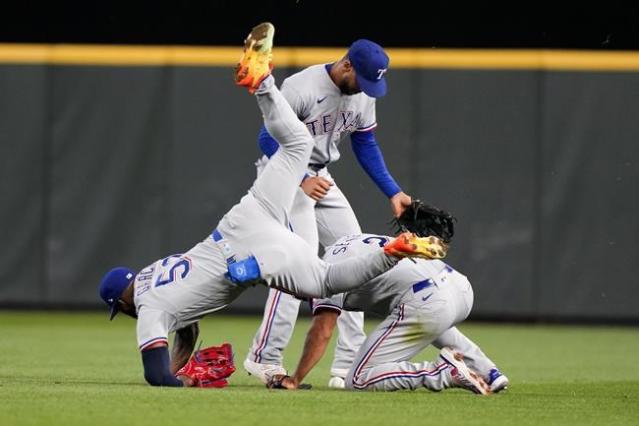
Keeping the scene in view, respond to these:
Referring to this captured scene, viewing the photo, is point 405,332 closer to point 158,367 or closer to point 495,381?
point 495,381

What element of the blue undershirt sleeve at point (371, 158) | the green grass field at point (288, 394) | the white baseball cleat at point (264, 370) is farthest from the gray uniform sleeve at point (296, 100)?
the green grass field at point (288, 394)

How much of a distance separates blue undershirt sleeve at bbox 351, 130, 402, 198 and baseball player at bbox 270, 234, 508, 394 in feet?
2.82

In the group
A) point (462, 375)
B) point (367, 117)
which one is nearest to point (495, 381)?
point (462, 375)

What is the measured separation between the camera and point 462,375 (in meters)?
6.62

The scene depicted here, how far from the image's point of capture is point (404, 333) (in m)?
6.83

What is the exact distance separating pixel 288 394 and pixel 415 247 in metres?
0.89

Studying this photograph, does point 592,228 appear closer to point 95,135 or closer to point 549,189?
point 549,189

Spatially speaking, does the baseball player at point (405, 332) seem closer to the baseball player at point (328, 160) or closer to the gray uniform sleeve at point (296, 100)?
the baseball player at point (328, 160)

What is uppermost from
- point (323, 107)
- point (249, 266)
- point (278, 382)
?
point (323, 107)

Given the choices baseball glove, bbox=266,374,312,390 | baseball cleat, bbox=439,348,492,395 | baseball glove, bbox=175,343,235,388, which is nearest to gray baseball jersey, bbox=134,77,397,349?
baseball glove, bbox=175,343,235,388

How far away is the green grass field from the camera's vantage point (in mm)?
5570

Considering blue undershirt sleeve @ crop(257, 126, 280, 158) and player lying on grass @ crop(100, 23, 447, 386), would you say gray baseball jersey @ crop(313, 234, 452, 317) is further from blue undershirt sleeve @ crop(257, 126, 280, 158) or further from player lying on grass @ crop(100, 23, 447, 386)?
blue undershirt sleeve @ crop(257, 126, 280, 158)

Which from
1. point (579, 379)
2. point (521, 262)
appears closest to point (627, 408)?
point (579, 379)

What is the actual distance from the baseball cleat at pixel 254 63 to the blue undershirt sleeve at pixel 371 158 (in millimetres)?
A: 1450
